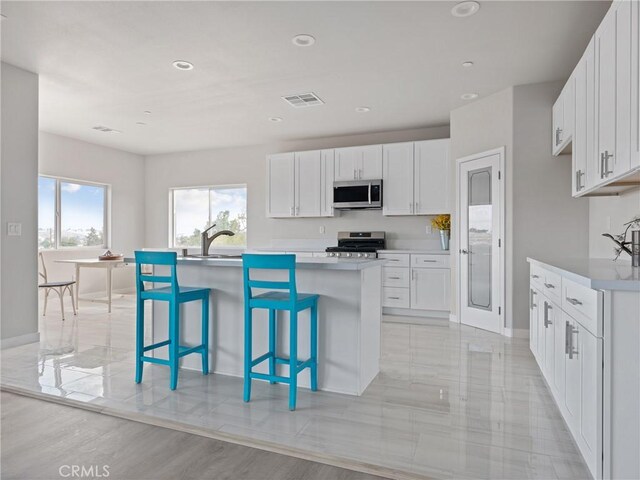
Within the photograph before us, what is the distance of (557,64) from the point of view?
357 cm

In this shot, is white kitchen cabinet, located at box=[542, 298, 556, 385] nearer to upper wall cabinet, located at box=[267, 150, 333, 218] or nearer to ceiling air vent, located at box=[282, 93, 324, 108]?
ceiling air vent, located at box=[282, 93, 324, 108]

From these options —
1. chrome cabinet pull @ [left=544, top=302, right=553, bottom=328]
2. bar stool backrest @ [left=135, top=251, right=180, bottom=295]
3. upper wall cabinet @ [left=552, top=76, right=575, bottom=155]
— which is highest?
upper wall cabinet @ [left=552, top=76, right=575, bottom=155]

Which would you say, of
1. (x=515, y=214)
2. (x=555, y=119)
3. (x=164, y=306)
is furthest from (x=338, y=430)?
(x=555, y=119)

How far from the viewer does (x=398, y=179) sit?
5516 millimetres

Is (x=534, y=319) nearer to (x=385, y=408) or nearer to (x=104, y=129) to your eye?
(x=385, y=408)

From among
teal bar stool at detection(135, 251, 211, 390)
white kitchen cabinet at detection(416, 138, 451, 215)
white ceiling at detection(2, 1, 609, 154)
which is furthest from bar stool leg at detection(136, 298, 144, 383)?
white kitchen cabinet at detection(416, 138, 451, 215)

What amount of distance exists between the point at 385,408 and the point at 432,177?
367 centimetres

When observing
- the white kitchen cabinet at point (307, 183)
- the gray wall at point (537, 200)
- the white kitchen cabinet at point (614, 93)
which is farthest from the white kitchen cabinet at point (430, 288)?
the white kitchen cabinet at point (614, 93)

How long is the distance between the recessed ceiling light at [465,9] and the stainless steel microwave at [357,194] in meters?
2.93

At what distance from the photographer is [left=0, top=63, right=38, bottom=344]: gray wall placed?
12.0ft

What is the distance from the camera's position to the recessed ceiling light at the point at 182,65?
11.6 ft

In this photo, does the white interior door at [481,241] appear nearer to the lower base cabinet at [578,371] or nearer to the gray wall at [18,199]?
the lower base cabinet at [578,371]

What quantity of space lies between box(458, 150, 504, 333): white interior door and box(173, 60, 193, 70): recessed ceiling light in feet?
10.9

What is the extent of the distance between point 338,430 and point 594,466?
1190mm
